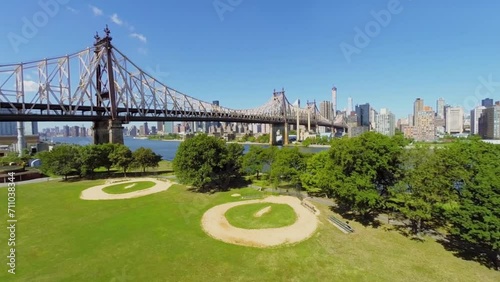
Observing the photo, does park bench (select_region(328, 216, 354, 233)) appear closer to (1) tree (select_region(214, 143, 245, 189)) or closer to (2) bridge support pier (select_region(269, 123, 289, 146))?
(1) tree (select_region(214, 143, 245, 189))

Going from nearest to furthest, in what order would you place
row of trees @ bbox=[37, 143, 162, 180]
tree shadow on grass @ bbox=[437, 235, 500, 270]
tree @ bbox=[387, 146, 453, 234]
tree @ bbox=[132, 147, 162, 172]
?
tree shadow on grass @ bbox=[437, 235, 500, 270] → tree @ bbox=[387, 146, 453, 234] → row of trees @ bbox=[37, 143, 162, 180] → tree @ bbox=[132, 147, 162, 172]

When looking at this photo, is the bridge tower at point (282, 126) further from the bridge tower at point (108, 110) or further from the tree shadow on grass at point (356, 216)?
the tree shadow on grass at point (356, 216)

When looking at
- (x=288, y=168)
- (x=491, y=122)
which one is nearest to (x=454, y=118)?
(x=491, y=122)

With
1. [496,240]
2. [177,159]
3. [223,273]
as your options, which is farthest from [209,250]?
[177,159]

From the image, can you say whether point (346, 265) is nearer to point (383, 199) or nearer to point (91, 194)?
point (383, 199)

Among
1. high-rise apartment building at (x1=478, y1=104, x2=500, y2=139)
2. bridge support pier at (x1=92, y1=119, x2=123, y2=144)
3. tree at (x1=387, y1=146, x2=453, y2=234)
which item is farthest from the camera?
high-rise apartment building at (x1=478, y1=104, x2=500, y2=139)

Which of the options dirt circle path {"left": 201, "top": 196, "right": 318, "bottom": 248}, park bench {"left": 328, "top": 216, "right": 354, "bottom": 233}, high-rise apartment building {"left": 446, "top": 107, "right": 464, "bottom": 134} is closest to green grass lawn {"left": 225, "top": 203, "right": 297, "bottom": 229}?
dirt circle path {"left": 201, "top": 196, "right": 318, "bottom": 248}
